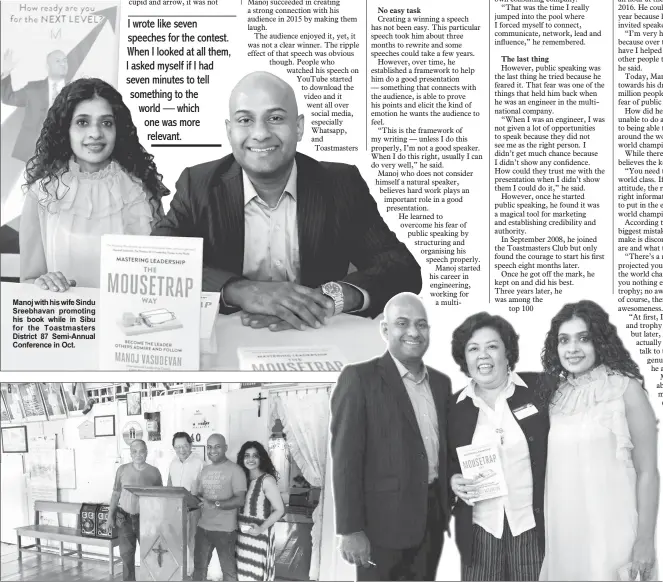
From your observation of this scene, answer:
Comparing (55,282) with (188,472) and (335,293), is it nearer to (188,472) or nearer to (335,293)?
(188,472)

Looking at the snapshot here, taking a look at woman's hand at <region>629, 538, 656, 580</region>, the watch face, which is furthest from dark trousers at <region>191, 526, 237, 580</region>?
woman's hand at <region>629, 538, 656, 580</region>

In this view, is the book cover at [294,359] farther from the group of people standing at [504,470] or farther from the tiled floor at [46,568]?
the tiled floor at [46,568]

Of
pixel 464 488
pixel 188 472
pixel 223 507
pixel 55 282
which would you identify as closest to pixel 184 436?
pixel 188 472

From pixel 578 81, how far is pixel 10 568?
123 inches

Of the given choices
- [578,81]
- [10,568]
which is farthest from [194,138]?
[10,568]

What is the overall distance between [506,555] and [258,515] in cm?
97

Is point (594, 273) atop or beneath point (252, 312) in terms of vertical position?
atop

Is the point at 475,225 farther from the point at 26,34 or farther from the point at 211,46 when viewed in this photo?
the point at 26,34

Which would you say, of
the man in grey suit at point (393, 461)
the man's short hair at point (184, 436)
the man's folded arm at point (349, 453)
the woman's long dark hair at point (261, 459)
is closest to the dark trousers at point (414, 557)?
the man in grey suit at point (393, 461)

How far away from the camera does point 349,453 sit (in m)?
2.58

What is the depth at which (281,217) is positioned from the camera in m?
2.78

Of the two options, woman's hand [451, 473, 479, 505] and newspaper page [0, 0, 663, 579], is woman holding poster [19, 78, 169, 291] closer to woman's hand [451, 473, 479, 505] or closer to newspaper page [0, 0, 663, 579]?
newspaper page [0, 0, 663, 579]

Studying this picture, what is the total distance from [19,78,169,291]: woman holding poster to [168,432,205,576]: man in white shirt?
0.75 metres

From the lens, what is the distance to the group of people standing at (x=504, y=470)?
2572 mm
